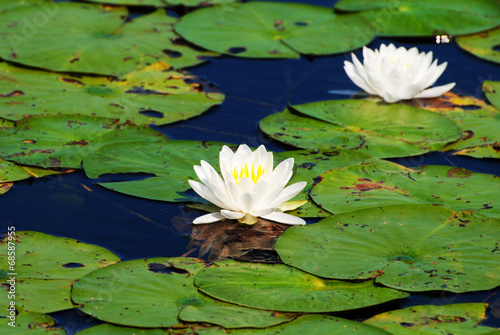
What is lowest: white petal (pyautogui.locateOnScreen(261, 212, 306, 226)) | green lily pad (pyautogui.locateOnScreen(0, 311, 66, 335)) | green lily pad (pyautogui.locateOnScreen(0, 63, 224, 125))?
green lily pad (pyautogui.locateOnScreen(0, 311, 66, 335))

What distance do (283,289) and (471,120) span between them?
105 inches

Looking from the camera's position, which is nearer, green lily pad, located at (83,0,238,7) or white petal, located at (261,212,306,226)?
white petal, located at (261,212,306,226)

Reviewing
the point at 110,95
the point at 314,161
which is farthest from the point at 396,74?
the point at 110,95

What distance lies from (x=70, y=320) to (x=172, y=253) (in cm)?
72

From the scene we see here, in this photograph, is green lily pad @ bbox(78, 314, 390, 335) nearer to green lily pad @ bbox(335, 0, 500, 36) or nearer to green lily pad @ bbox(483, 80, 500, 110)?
green lily pad @ bbox(483, 80, 500, 110)

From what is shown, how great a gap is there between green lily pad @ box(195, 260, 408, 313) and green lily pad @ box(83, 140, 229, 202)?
0.87 metres

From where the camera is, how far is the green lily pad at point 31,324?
8.88ft

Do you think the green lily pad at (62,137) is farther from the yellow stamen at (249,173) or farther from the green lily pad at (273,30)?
the green lily pad at (273,30)

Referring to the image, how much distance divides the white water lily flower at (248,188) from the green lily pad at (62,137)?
108 centimetres

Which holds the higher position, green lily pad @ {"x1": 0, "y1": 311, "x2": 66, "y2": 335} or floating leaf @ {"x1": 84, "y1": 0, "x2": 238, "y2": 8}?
floating leaf @ {"x1": 84, "y1": 0, "x2": 238, "y2": 8}

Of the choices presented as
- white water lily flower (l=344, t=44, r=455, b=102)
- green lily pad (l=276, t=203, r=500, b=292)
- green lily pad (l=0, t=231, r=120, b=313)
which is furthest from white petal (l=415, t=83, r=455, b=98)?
green lily pad (l=0, t=231, r=120, b=313)

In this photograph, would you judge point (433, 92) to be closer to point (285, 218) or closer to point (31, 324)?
point (285, 218)

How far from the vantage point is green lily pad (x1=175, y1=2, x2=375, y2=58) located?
238 inches

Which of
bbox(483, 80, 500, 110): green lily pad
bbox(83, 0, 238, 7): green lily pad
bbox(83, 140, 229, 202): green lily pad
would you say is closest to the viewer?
bbox(83, 140, 229, 202): green lily pad
